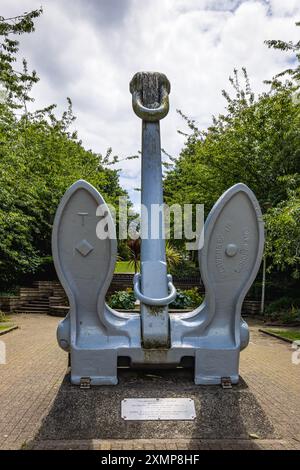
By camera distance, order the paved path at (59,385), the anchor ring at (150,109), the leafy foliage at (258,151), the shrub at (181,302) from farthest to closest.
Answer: the leafy foliage at (258,151)
the shrub at (181,302)
the anchor ring at (150,109)
the paved path at (59,385)

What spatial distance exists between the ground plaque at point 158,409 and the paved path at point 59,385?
29 centimetres

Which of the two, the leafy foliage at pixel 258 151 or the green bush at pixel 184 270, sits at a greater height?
the leafy foliage at pixel 258 151

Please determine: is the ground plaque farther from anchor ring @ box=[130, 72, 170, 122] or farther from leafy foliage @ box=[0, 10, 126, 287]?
leafy foliage @ box=[0, 10, 126, 287]

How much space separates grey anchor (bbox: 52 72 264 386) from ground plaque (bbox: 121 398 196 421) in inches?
15.4

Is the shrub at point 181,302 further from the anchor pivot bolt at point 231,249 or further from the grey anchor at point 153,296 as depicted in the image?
the anchor pivot bolt at point 231,249

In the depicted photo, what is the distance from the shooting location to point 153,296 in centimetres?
465

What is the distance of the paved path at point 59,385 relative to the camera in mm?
3736

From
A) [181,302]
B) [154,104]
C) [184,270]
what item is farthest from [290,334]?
[184,270]

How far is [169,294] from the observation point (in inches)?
186

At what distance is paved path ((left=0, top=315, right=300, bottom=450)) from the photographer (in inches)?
147

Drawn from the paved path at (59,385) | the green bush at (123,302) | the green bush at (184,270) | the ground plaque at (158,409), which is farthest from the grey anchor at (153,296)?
the green bush at (184,270)

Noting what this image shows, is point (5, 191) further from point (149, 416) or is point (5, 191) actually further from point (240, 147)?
point (149, 416)

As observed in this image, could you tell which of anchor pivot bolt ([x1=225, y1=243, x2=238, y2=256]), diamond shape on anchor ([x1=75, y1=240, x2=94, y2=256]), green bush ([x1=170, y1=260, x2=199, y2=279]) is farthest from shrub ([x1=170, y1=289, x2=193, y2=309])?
green bush ([x1=170, y1=260, x2=199, y2=279])

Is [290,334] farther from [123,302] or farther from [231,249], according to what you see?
[231,249]
